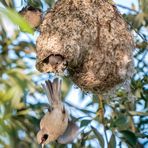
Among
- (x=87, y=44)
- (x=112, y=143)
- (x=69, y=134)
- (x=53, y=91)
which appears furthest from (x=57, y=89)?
(x=112, y=143)

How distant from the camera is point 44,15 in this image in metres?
2.05

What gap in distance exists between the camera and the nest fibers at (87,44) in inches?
70.1

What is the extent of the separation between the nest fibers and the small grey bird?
0.13m

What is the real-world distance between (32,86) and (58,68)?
3.87 ft

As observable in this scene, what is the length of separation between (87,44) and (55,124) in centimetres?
33

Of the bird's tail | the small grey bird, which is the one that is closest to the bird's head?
the small grey bird

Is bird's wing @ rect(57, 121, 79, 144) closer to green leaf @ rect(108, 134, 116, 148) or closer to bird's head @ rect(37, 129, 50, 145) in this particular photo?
bird's head @ rect(37, 129, 50, 145)

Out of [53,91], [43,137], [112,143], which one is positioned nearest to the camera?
[43,137]

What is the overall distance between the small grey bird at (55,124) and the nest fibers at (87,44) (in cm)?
13

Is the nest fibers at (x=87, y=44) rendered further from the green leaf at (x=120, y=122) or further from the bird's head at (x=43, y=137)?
the green leaf at (x=120, y=122)

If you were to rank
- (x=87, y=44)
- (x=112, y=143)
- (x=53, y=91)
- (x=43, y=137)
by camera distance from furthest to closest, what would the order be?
(x=112, y=143) < (x=53, y=91) < (x=43, y=137) < (x=87, y=44)

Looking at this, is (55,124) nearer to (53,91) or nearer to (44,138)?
(44,138)

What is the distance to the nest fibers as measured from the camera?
1779 mm

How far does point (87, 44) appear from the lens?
1804 mm
